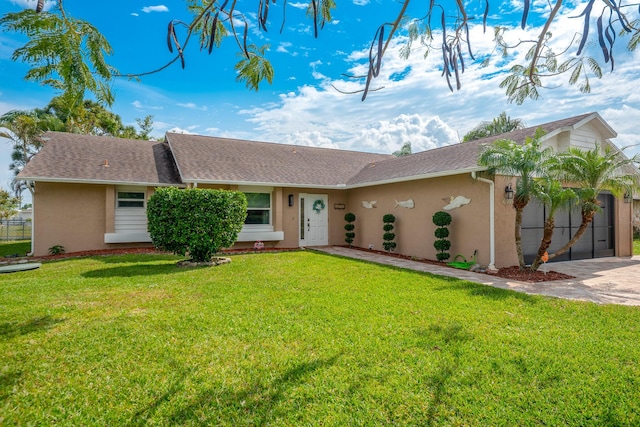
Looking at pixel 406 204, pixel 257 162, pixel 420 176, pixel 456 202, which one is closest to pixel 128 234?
pixel 257 162

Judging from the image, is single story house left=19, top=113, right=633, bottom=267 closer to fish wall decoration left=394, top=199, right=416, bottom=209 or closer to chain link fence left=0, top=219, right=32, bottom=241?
fish wall decoration left=394, top=199, right=416, bottom=209

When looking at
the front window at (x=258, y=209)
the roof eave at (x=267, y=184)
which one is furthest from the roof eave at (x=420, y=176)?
the front window at (x=258, y=209)

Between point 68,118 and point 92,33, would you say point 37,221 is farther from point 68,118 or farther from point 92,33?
point 68,118

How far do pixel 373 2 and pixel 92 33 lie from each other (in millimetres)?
3016

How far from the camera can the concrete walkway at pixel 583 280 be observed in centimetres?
648

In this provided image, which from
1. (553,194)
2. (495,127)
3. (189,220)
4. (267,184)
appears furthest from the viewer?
(495,127)

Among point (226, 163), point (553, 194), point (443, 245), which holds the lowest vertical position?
point (443, 245)

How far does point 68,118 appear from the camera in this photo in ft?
72.7

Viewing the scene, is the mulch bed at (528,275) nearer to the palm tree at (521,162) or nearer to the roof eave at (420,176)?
the palm tree at (521,162)

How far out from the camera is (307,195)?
1480cm

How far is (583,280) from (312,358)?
25.1 ft

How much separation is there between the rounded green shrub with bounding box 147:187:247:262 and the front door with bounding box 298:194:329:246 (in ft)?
18.6

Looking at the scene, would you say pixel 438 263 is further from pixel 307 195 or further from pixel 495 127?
pixel 495 127

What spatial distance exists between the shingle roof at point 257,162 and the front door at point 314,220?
3.03 ft
